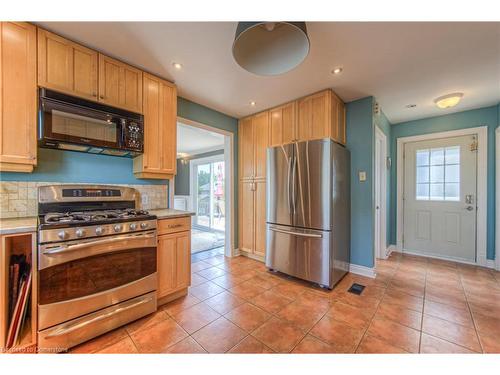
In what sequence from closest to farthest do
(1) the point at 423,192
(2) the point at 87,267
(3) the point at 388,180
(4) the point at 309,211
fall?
1. (2) the point at 87,267
2. (4) the point at 309,211
3. (1) the point at 423,192
4. (3) the point at 388,180

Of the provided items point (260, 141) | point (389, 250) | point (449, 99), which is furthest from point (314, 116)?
point (389, 250)

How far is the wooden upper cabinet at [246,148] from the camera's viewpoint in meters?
3.50

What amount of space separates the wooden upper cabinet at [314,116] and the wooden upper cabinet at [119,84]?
79.2 inches

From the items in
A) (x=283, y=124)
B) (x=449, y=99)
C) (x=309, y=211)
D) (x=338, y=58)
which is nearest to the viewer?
(x=338, y=58)

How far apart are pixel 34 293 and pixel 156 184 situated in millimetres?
1438

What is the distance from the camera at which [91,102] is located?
186cm

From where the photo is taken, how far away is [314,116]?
8.91 ft

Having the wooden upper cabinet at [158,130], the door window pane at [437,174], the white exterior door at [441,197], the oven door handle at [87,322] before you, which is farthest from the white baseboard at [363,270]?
the wooden upper cabinet at [158,130]

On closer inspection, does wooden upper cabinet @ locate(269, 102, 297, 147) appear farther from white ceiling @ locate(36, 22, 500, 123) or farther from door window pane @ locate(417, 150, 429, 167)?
door window pane @ locate(417, 150, 429, 167)

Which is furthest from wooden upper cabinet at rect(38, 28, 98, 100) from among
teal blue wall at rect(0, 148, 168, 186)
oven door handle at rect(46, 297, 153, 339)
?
oven door handle at rect(46, 297, 153, 339)

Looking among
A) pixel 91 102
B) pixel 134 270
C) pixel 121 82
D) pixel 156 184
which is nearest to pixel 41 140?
pixel 91 102

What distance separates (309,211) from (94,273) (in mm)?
2166

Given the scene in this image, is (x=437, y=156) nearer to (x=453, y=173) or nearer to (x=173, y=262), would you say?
(x=453, y=173)

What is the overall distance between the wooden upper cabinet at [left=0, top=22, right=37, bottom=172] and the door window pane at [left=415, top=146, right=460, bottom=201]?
5209 mm
